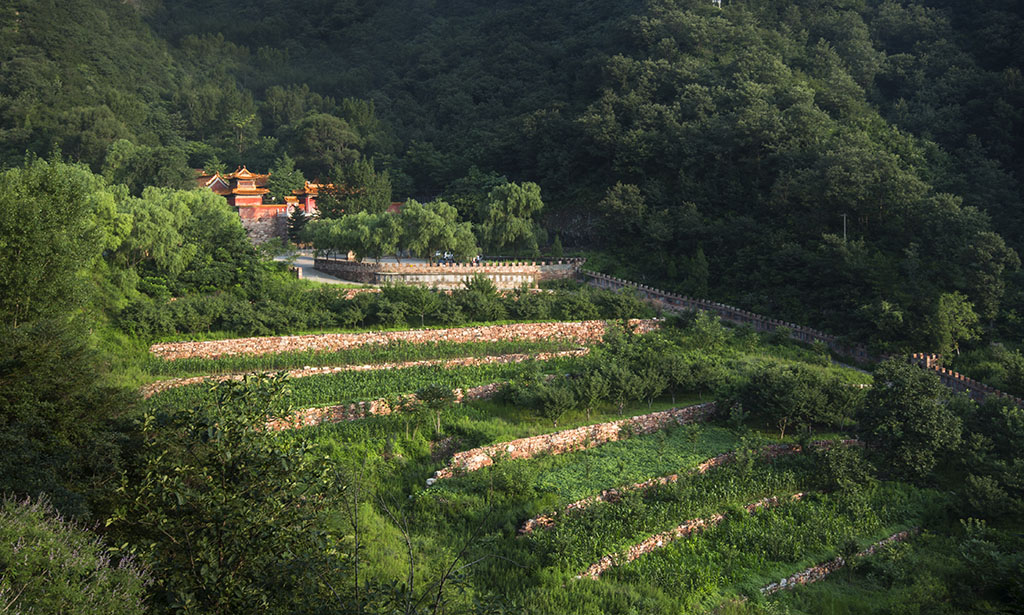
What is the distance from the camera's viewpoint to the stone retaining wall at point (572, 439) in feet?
62.5

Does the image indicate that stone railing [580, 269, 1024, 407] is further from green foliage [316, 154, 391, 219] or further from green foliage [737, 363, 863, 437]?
green foliage [316, 154, 391, 219]

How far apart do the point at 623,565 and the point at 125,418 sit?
10607 mm

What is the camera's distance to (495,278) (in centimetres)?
3628

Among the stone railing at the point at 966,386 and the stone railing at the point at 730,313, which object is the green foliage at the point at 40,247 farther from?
the stone railing at the point at 966,386

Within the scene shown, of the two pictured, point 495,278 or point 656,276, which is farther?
point 656,276

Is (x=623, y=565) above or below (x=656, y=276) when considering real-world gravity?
below

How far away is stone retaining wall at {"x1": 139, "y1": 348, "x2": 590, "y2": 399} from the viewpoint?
22406 mm

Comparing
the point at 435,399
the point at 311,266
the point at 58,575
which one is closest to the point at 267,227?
the point at 311,266

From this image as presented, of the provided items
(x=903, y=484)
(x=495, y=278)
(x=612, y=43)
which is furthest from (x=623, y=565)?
(x=612, y=43)

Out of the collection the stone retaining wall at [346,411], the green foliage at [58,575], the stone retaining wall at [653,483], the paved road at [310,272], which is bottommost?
the stone retaining wall at [653,483]

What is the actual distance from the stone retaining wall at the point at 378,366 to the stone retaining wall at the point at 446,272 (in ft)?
24.0

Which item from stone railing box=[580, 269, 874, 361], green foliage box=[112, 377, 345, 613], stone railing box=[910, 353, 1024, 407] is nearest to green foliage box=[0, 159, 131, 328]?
green foliage box=[112, 377, 345, 613]

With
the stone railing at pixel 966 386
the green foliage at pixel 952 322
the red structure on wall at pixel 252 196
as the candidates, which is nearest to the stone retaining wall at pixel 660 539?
the stone railing at pixel 966 386

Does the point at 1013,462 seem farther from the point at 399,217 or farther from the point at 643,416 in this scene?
the point at 399,217
